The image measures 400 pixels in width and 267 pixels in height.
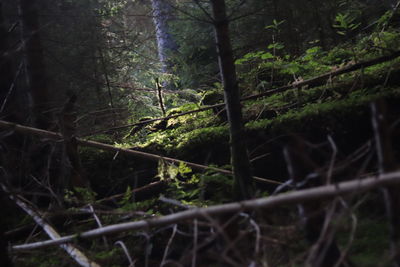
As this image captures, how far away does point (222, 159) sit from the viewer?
15.9 ft

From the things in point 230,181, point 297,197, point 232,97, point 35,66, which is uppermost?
point 35,66

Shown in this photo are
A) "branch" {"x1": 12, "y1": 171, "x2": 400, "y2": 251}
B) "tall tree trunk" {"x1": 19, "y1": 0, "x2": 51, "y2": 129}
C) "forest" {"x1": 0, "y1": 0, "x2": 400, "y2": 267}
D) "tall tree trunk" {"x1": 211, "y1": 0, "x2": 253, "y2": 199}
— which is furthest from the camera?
"tall tree trunk" {"x1": 19, "y1": 0, "x2": 51, "y2": 129}

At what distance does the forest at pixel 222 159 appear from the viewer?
6.55 feet

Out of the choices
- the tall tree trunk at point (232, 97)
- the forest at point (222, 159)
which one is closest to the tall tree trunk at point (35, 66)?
the forest at point (222, 159)

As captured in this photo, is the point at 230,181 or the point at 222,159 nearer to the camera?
the point at 230,181

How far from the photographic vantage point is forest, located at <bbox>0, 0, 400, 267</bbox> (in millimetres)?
1996

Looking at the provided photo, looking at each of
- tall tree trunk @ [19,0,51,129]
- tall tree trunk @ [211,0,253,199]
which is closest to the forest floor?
tall tree trunk @ [211,0,253,199]

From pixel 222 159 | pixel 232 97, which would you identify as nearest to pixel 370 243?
pixel 232 97

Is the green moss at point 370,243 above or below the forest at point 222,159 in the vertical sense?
below

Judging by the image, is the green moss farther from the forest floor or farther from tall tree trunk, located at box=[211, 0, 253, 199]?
tall tree trunk, located at box=[211, 0, 253, 199]

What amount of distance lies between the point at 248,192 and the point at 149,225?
131 centimetres

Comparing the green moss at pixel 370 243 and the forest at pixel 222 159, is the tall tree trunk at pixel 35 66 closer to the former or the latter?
the forest at pixel 222 159

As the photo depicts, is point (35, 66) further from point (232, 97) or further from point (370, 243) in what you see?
point (370, 243)

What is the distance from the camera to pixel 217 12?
3.54m
